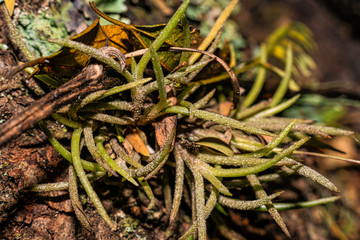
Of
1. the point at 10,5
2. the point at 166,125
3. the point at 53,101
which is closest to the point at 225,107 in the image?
the point at 166,125

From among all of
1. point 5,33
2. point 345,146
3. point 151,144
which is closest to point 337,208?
point 345,146

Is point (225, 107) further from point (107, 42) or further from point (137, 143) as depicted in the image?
point (107, 42)

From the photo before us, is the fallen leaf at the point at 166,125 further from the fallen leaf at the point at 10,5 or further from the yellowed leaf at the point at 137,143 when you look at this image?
the fallen leaf at the point at 10,5

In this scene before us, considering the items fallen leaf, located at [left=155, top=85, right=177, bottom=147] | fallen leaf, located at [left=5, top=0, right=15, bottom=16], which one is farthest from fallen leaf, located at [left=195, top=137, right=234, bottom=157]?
fallen leaf, located at [left=5, top=0, right=15, bottom=16]

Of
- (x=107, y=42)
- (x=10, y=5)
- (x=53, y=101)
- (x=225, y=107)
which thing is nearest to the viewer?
(x=53, y=101)

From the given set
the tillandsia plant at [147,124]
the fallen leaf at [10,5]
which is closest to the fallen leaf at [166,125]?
the tillandsia plant at [147,124]

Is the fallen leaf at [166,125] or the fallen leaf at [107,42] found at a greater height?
the fallen leaf at [107,42]

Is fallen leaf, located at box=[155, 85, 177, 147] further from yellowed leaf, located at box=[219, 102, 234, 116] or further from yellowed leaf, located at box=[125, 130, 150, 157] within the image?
yellowed leaf, located at box=[219, 102, 234, 116]

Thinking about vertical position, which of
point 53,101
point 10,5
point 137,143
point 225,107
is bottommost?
point 225,107

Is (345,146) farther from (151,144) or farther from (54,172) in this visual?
(54,172)
